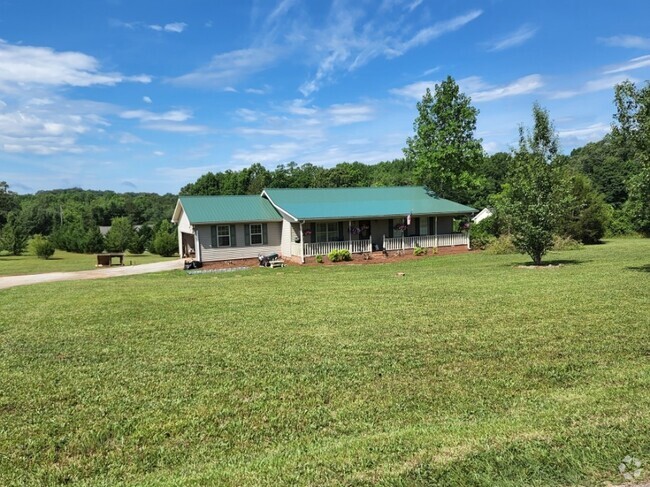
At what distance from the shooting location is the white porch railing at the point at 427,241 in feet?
84.4

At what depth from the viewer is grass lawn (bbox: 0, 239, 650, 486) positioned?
3.53 m

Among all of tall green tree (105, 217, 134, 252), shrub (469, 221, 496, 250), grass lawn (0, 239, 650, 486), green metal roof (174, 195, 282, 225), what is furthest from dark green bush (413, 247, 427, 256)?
tall green tree (105, 217, 134, 252)

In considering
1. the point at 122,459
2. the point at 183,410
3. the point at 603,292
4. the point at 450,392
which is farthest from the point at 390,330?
the point at 603,292

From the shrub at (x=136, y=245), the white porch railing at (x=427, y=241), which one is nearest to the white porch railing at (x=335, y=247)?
the white porch railing at (x=427, y=241)

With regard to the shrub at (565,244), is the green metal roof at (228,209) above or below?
above

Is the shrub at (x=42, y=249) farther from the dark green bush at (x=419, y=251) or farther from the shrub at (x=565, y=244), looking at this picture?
the shrub at (x=565, y=244)

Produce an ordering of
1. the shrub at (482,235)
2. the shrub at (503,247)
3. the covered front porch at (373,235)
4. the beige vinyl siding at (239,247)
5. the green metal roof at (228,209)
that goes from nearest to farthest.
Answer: the beige vinyl siding at (239,247), the green metal roof at (228,209), the shrub at (503,247), the covered front porch at (373,235), the shrub at (482,235)

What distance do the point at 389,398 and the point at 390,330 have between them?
8.85 ft

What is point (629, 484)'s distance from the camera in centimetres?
302

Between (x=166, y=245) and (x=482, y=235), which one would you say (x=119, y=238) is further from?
(x=482, y=235)

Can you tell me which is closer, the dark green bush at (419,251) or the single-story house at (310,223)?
the single-story house at (310,223)

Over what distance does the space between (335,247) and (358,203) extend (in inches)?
147

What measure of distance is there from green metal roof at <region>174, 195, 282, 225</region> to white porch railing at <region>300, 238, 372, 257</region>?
8.49ft

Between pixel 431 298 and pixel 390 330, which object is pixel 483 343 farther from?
pixel 431 298
